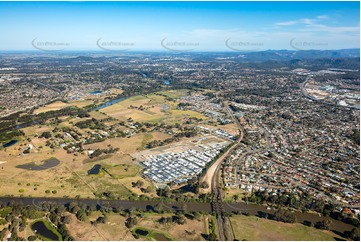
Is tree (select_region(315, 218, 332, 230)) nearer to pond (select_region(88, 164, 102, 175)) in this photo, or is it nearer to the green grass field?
A: the green grass field

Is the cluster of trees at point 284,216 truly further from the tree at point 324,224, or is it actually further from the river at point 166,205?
the tree at point 324,224

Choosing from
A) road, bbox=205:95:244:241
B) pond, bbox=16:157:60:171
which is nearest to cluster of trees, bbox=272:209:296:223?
road, bbox=205:95:244:241

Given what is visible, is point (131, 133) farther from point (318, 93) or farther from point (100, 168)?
point (318, 93)

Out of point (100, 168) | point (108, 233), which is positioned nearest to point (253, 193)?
point (108, 233)

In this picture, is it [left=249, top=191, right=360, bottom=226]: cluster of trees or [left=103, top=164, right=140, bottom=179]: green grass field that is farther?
[left=103, top=164, right=140, bottom=179]: green grass field

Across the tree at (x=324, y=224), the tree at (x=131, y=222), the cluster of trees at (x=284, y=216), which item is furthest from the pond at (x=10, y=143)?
the tree at (x=324, y=224)

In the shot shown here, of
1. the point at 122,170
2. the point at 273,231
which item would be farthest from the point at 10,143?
the point at 273,231
